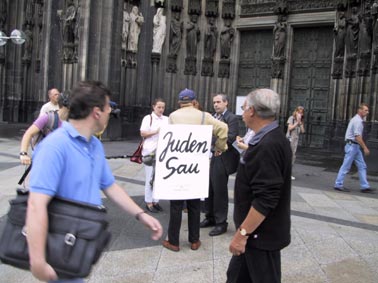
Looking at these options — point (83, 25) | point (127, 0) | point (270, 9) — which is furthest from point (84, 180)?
point (270, 9)

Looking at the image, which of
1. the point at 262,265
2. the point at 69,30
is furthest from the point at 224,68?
the point at 262,265

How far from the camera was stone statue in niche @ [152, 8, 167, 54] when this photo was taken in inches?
718

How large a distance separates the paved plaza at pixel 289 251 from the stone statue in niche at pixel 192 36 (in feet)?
36.1

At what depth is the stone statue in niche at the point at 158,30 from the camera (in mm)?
18234

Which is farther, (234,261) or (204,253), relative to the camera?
(204,253)

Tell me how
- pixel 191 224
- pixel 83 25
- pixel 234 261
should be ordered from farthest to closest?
pixel 83 25
pixel 191 224
pixel 234 261

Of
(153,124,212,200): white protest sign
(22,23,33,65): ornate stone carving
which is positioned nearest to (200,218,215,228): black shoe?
(153,124,212,200): white protest sign

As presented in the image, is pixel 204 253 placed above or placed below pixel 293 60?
below

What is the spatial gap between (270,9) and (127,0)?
5.53 metres

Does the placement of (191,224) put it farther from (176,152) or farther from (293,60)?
(293,60)

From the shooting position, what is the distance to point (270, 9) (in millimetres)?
18109

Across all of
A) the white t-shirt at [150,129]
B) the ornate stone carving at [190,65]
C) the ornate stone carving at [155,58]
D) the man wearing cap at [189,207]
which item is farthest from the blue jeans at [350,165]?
the ornate stone carving at [155,58]

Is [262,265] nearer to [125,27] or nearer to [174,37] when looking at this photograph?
[125,27]

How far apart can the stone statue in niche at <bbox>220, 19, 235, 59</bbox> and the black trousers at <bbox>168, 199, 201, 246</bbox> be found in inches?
562
